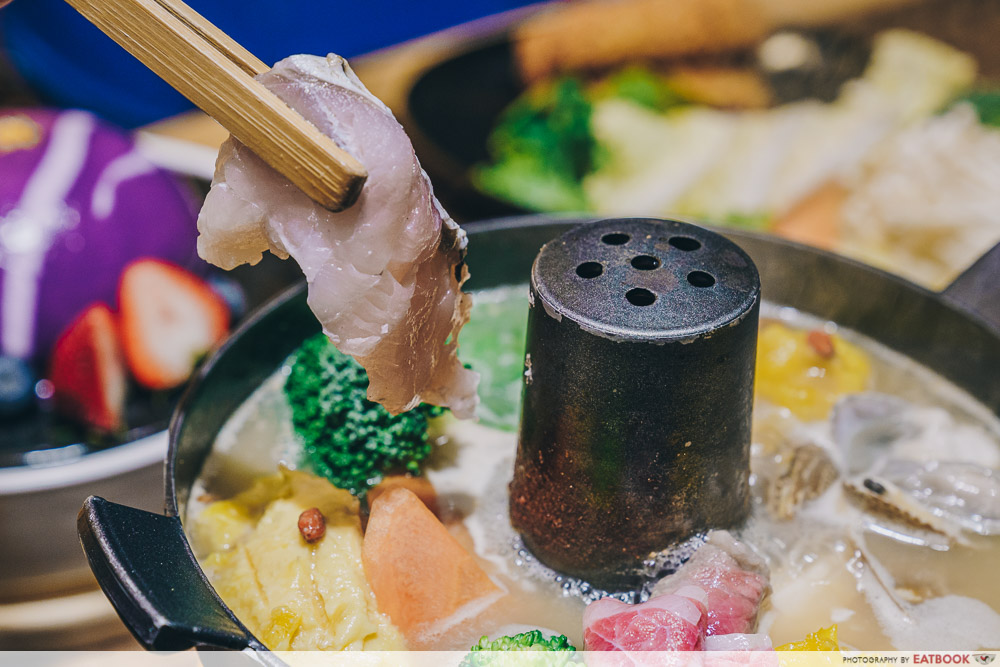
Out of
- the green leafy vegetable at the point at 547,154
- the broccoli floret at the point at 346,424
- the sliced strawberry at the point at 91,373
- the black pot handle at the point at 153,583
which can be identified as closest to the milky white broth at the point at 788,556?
the broccoli floret at the point at 346,424

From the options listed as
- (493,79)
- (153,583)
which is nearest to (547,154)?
(493,79)

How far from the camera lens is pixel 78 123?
9.59 feet

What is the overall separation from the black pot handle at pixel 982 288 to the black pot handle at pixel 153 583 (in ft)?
5.90

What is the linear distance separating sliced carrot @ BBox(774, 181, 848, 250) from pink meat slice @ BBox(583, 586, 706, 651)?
8.14 feet

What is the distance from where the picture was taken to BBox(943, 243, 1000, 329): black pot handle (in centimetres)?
200

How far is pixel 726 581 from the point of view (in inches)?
57.7

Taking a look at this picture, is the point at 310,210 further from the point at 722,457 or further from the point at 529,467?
the point at 722,457

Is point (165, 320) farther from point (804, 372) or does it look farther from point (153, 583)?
point (804, 372)

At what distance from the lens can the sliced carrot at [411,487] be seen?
1686mm

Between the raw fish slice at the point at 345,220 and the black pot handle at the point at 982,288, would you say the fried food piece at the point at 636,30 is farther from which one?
the raw fish slice at the point at 345,220

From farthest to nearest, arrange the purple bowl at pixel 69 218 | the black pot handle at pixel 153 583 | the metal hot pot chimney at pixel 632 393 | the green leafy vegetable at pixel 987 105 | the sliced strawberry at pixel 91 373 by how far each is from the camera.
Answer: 1. the green leafy vegetable at pixel 987 105
2. the purple bowl at pixel 69 218
3. the sliced strawberry at pixel 91 373
4. the metal hot pot chimney at pixel 632 393
5. the black pot handle at pixel 153 583

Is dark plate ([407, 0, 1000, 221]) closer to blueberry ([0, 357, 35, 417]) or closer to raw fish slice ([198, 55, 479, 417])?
blueberry ([0, 357, 35, 417])

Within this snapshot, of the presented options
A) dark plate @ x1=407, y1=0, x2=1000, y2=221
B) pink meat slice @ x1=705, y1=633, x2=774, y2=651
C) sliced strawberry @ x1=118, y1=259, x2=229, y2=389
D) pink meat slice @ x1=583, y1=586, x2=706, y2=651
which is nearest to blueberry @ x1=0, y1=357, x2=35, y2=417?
sliced strawberry @ x1=118, y1=259, x2=229, y2=389

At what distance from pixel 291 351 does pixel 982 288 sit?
70.0 inches
